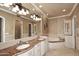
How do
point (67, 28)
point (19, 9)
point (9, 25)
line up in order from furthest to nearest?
point (67, 28) < point (19, 9) < point (9, 25)

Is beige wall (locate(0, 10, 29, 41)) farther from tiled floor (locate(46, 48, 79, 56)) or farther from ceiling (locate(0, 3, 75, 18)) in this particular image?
tiled floor (locate(46, 48, 79, 56))

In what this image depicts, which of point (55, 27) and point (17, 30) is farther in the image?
point (55, 27)

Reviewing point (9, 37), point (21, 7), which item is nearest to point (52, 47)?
point (9, 37)

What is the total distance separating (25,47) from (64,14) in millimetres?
955

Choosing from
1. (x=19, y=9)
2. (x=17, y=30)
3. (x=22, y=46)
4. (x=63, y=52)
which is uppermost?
(x=19, y=9)

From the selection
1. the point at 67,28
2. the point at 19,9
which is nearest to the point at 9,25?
the point at 19,9

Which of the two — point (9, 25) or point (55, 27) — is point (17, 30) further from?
point (55, 27)

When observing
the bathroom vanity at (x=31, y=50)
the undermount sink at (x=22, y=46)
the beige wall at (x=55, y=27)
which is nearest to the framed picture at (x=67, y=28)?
the beige wall at (x=55, y=27)

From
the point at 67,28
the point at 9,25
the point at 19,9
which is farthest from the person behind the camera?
the point at 67,28

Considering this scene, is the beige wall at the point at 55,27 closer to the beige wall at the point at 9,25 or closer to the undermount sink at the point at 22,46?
the undermount sink at the point at 22,46

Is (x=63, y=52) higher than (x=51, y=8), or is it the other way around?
(x=51, y=8)

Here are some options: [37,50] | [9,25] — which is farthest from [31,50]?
[9,25]

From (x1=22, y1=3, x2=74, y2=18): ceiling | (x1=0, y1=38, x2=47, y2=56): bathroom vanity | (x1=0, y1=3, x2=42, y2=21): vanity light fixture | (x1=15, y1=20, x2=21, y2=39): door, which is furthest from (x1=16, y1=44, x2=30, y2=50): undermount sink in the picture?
(x1=22, y1=3, x2=74, y2=18): ceiling

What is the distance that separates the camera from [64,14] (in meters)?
2.04
